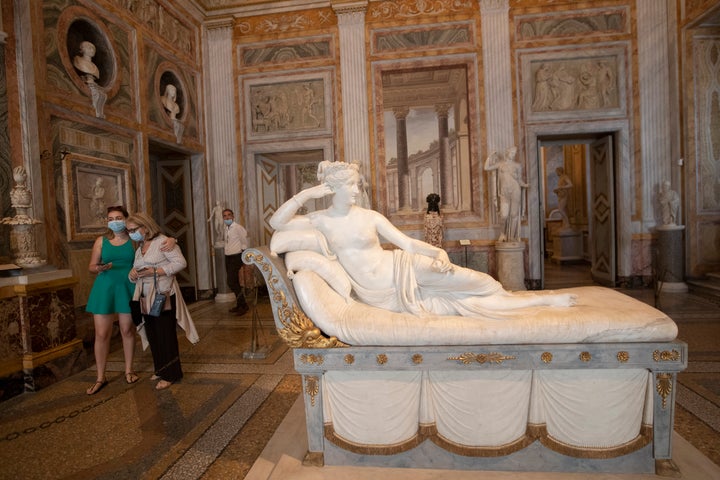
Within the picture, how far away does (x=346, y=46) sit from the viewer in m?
8.07

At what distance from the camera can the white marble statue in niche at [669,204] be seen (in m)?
6.99

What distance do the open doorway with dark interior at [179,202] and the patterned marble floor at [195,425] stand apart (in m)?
3.90

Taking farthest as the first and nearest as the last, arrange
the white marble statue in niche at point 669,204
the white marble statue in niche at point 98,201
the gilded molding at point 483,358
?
the white marble statue in niche at point 669,204 < the white marble statue in niche at point 98,201 < the gilded molding at point 483,358

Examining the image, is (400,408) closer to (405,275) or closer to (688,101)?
(405,275)

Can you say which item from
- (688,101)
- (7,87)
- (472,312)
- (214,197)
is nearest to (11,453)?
(472,312)

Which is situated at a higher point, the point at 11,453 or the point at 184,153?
the point at 184,153

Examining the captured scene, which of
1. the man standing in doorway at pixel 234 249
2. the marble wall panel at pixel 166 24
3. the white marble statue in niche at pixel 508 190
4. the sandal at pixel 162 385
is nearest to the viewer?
the sandal at pixel 162 385

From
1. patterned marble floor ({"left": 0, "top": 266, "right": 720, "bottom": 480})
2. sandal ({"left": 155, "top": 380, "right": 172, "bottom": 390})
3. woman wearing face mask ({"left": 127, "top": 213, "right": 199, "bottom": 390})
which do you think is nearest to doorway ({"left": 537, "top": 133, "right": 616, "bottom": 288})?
patterned marble floor ({"left": 0, "top": 266, "right": 720, "bottom": 480})

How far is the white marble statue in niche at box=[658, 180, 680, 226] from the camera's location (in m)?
6.99

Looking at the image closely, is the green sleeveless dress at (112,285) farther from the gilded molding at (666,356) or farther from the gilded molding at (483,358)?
the gilded molding at (666,356)

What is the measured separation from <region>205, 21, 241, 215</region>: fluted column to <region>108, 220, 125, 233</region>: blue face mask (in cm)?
488

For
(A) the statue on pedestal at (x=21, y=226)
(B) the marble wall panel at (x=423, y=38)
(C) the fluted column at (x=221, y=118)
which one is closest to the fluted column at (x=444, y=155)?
(B) the marble wall panel at (x=423, y=38)

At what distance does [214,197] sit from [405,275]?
6945 millimetres

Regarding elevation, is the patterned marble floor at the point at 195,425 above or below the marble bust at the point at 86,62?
below
